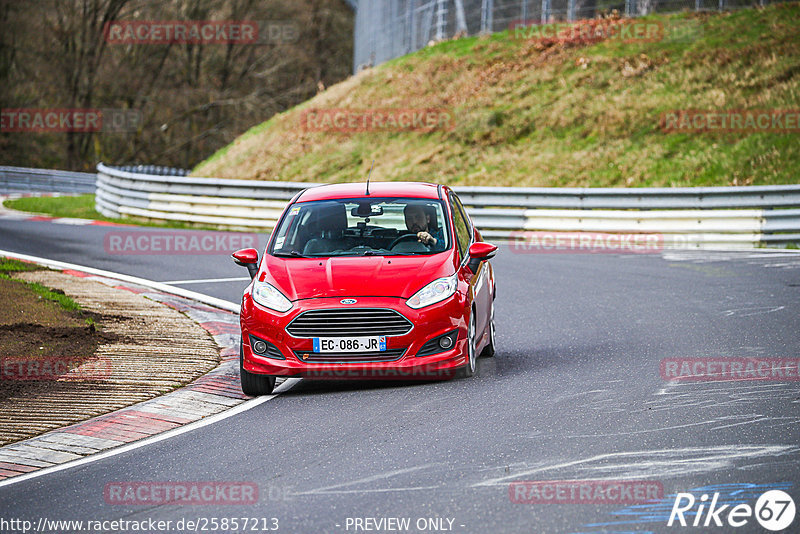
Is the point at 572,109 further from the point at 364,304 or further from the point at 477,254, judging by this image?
the point at 364,304

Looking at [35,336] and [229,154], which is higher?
[229,154]

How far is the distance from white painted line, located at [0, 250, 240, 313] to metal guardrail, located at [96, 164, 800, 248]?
6596 millimetres

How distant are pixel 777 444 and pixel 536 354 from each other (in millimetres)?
3893

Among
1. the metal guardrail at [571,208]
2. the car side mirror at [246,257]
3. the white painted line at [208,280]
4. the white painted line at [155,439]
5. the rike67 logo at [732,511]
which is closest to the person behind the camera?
the rike67 logo at [732,511]

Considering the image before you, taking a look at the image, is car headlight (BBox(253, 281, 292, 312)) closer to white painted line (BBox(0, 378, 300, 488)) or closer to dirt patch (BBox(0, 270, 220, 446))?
white painted line (BBox(0, 378, 300, 488))

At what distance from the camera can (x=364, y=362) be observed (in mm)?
8617

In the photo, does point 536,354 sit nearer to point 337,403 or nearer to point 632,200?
point 337,403

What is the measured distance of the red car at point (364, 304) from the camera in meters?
8.62

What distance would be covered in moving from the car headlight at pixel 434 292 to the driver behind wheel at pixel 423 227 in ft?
2.19

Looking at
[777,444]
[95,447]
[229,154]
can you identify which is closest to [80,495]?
[95,447]

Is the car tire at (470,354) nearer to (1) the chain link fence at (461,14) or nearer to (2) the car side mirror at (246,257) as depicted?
(2) the car side mirror at (246,257)

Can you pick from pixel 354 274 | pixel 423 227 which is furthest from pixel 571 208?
pixel 354 274

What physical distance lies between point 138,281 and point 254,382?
752cm

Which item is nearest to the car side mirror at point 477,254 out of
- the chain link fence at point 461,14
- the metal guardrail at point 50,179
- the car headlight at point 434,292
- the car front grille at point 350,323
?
the car headlight at point 434,292
